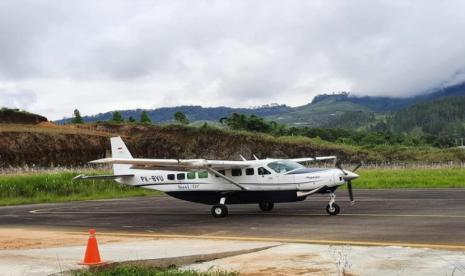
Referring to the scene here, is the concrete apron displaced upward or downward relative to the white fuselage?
downward

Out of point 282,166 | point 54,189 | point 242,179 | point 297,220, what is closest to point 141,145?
point 54,189

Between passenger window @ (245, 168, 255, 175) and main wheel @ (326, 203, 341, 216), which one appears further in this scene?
passenger window @ (245, 168, 255, 175)

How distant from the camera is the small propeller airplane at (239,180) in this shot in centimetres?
1958

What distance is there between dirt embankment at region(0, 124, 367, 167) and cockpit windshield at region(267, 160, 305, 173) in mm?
48129

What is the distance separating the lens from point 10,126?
69.9 metres

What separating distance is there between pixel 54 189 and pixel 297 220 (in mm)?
22622

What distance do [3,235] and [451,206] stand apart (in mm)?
15281

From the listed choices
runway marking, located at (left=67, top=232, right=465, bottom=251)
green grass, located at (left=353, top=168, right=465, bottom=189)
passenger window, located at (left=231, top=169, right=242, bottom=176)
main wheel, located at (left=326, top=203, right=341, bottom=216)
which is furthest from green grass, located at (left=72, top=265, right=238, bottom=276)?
green grass, located at (left=353, top=168, right=465, bottom=189)

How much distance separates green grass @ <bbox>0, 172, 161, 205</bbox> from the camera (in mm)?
35094

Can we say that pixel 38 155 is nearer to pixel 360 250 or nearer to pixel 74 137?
pixel 74 137

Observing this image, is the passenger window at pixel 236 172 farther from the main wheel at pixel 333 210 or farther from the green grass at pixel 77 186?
the green grass at pixel 77 186

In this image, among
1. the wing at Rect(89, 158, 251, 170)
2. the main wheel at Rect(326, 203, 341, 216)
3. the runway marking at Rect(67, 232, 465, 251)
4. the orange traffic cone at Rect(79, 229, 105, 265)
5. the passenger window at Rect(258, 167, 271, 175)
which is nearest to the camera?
the orange traffic cone at Rect(79, 229, 105, 265)

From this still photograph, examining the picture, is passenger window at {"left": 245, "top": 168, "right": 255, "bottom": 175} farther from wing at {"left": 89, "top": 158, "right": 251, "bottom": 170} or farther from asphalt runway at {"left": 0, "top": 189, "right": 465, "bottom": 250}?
asphalt runway at {"left": 0, "top": 189, "right": 465, "bottom": 250}

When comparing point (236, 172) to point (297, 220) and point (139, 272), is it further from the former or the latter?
point (139, 272)
